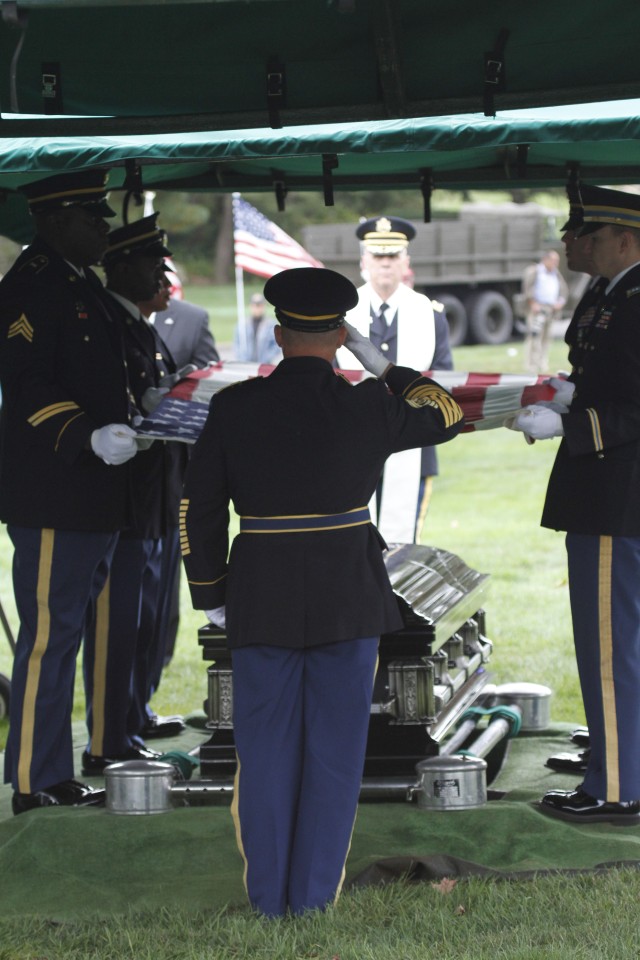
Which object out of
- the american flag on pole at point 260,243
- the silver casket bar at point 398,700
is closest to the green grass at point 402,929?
the silver casket bar at point 398,700

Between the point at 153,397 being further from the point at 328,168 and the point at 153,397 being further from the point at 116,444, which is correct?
the point at 328,168

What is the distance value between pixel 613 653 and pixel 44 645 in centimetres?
180

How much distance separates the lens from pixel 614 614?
4328mm

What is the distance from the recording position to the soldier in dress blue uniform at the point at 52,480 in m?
4.55

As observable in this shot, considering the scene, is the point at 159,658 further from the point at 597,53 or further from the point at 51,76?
the point at 597,53

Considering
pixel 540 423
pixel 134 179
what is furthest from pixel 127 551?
pixel 540 423

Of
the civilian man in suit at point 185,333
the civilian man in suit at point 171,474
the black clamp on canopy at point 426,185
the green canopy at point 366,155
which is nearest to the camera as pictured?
the green canopy at point 366,155

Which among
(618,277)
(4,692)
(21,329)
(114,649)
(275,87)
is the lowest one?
(4,692)

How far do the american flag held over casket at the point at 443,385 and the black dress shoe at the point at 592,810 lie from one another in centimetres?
118

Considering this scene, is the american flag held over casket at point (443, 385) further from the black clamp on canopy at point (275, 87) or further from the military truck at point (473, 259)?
the military truck at point (473, 259)

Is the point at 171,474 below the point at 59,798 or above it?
above

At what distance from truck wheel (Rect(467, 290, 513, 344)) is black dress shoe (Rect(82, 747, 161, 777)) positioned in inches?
757

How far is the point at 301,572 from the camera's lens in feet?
12.0

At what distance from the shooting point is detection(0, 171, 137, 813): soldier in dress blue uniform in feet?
14.9
